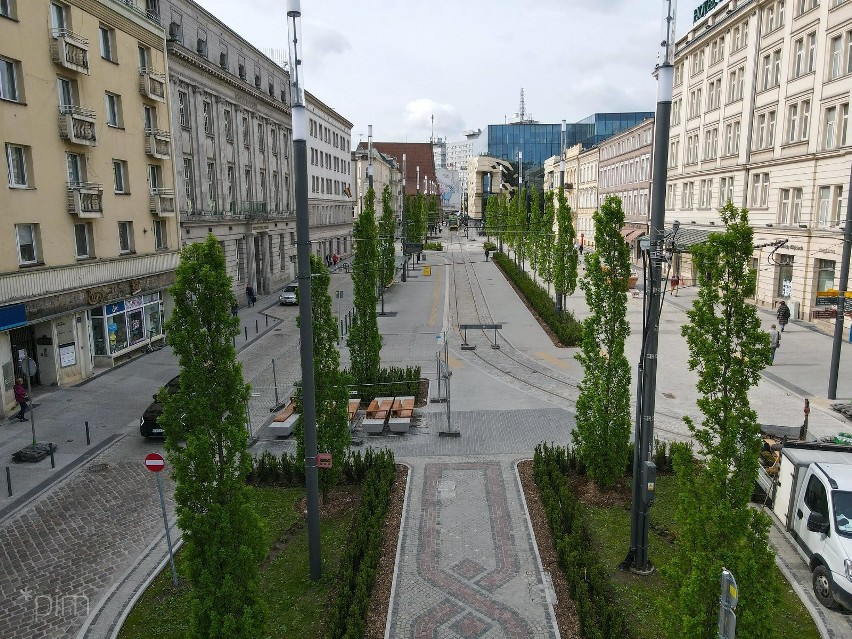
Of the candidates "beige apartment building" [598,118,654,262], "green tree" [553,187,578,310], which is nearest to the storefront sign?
"beige apartment building" [598,118,654,262]

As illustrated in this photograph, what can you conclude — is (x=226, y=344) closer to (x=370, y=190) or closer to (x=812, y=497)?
(x=812, y=497)

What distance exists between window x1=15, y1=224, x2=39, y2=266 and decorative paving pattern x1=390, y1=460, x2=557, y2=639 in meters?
15.9

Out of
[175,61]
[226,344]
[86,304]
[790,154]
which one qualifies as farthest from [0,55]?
[790,154]

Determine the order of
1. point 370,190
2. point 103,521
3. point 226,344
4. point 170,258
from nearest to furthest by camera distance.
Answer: point 226,344 → point 103,521 → point 170,258 → point 370,190

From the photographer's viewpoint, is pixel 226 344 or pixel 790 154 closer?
pixel 226 344

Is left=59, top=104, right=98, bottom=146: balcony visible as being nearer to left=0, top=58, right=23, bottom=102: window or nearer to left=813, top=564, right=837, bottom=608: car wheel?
left=0, top=58, right=23, bottom=102: window

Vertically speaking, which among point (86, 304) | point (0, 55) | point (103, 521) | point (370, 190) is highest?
point (0, 55)

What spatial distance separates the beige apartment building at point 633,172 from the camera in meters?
58.7

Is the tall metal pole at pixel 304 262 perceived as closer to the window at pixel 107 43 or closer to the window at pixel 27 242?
the window at pixel 27 242

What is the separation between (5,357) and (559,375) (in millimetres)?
19159

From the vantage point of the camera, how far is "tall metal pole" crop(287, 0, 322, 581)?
9.88m

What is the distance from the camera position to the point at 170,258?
31156mm

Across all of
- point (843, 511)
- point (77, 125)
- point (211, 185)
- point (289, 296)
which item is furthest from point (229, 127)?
point (843, 511)

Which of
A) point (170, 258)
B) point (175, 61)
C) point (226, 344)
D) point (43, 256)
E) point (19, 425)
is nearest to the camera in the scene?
point (226, 344)
